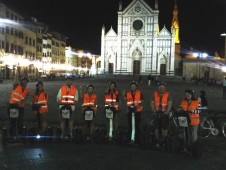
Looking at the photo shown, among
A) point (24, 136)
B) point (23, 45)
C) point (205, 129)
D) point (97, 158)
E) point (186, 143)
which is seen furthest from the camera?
point (23, 45)

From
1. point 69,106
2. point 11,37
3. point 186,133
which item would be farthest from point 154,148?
point 11,37

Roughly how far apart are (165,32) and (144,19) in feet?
18.9

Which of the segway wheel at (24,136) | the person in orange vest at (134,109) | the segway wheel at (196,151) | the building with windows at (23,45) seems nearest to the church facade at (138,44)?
the building with windows at (23,45)

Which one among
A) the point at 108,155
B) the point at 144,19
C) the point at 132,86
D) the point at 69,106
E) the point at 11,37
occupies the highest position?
the point at 144,19

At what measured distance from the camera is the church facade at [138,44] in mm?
80375

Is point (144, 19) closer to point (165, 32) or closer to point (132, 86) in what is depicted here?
point (165, 32)

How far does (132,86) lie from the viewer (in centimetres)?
957

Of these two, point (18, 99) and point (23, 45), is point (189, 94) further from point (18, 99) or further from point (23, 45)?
point (23, 45)

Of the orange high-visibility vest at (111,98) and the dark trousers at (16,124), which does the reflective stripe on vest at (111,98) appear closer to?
the orange high-visibility vest at (111,98)

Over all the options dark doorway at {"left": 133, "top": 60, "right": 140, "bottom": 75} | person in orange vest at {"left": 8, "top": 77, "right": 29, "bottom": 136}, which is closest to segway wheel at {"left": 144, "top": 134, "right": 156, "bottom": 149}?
person in orange vest at {"left": 8, "top": 77, "right": 29, "bottom": 136}

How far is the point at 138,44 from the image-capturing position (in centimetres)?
8162

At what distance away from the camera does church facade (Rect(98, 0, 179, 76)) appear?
80.4m

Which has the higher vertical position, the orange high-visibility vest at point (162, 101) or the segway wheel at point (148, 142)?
the orange high-visibility vest at point (162, 101)

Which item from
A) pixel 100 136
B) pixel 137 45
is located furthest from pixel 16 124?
pixel 137 45
